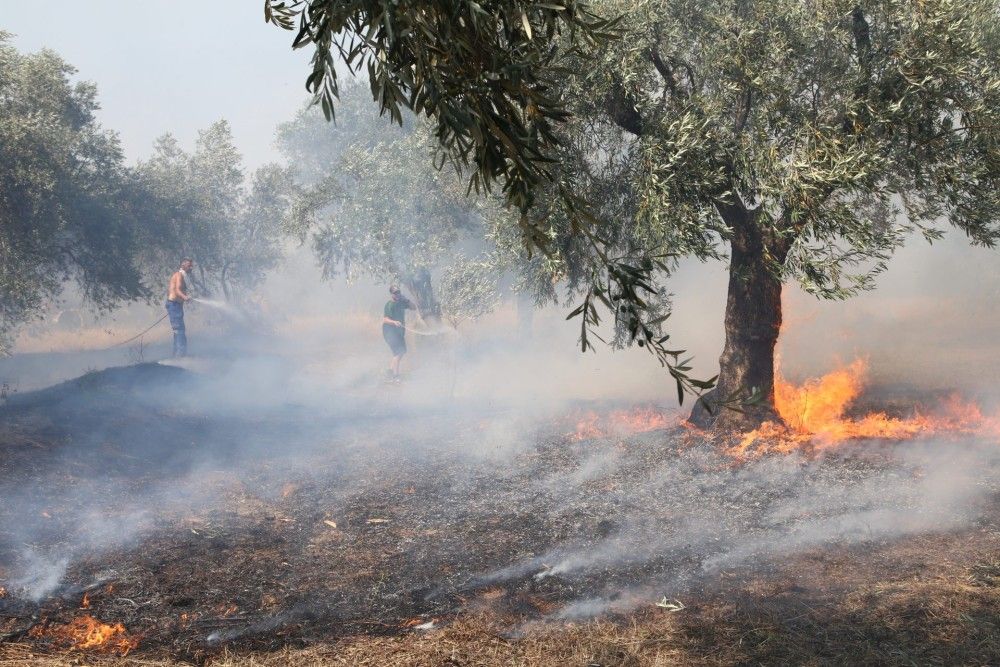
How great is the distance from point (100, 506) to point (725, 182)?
394 inches

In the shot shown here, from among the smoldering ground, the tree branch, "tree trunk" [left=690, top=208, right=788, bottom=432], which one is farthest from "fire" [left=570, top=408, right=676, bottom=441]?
the tree branch

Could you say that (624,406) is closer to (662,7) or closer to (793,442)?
(793,442)

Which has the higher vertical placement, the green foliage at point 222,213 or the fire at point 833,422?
the green foliage at point 222,213

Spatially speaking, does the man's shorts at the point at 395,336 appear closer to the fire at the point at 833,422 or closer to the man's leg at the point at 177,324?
the man's leg at the point at 177,324

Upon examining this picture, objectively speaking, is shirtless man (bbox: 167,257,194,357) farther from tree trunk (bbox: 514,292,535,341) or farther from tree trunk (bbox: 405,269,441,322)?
tree trunk (bbox: 514,292,535,341)

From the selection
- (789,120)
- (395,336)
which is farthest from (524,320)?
(789,120)

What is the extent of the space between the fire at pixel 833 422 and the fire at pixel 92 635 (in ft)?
29.7

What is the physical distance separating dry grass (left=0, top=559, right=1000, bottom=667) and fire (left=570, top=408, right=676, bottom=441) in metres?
7.46

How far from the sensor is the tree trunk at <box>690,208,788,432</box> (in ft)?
41.7

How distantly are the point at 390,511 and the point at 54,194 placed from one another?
1454cm

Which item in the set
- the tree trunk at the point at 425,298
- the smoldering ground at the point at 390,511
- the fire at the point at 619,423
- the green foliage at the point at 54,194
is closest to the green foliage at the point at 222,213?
the green foliage at the point at 54,194

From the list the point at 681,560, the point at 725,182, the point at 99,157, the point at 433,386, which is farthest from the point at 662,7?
the point at 99,157

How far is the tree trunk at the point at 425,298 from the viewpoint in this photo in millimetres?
27062

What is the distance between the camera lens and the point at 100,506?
1093cm
